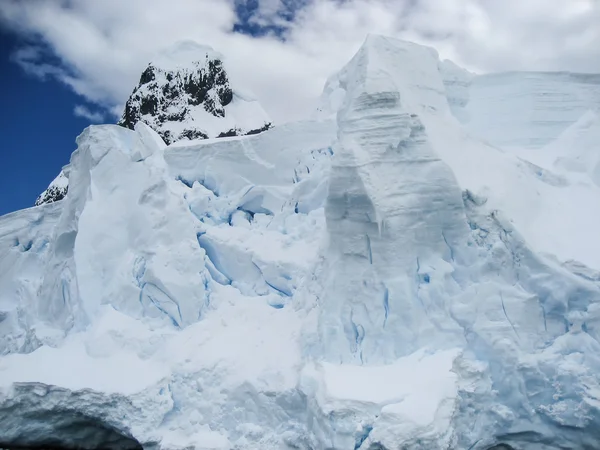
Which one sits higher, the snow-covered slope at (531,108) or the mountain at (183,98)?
the mountain at (183,98)

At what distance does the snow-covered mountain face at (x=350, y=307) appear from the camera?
607 cm

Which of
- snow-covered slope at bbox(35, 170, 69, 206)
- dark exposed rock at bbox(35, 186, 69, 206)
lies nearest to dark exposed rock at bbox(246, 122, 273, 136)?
snow-covered slope at bbox(35, 170, 69, 206)

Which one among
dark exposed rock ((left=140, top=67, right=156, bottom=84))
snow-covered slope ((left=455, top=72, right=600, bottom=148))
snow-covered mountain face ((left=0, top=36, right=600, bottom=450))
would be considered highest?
dark exposed rock ((left=140, top=67, right=156, bottom=84))

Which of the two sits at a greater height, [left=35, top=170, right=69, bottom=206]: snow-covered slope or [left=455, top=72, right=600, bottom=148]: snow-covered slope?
[left=35, top=170, right=69, bottom=206]: snow-covered slope

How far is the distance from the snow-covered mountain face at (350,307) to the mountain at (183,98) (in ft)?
42.0

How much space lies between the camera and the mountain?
68.8ft

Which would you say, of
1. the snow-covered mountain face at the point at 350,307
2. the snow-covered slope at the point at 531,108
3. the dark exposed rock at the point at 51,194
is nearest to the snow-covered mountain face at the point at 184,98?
the dark exposed rock at the point at 51,194

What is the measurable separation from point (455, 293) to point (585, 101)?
504 cm

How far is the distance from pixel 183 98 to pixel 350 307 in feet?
54.7

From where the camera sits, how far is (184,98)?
21547 millimetres

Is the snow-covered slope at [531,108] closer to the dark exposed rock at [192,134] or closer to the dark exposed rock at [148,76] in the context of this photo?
the dark exposed rock at [192,134]

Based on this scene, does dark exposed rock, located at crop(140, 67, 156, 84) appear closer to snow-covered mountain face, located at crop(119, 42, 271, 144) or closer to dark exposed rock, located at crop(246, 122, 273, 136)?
snow-covered mountain face, located at crop(119, 42, 271, 144)

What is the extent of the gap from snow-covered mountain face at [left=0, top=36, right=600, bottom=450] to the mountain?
12812 mm

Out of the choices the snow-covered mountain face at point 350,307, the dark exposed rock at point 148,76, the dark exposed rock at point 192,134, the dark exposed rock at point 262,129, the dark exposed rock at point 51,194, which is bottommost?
the snow-covered mountain face at point 350,307
